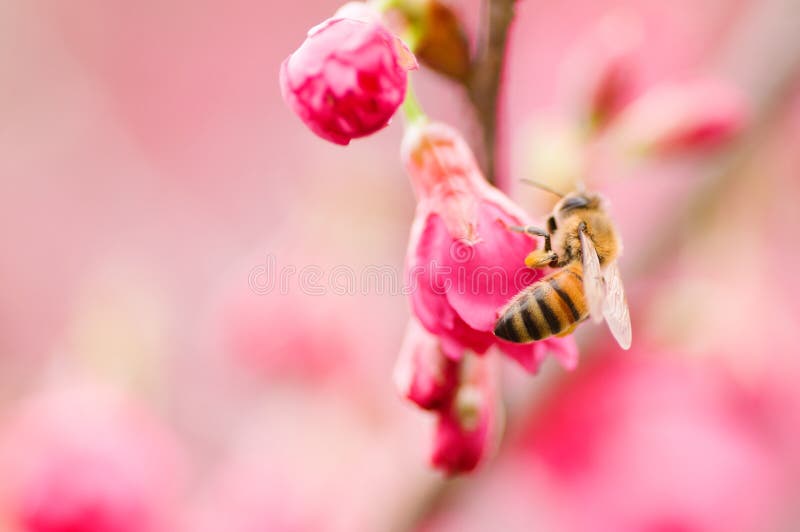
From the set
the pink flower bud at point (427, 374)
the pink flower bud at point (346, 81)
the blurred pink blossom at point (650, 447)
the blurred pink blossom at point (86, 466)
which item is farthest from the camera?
the blurred pink blossom at point (650, 447)

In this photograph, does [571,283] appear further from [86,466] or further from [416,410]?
[86,466]

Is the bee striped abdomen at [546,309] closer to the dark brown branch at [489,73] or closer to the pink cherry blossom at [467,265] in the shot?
the pink cherry blossom at [467,265]

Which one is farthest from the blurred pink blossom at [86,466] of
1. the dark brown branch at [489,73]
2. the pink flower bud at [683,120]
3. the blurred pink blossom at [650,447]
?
the pink flower bud at [683,120]

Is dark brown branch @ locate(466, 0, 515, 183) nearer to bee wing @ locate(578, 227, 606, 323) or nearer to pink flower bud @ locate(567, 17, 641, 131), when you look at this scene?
bee wing @ locate(578, 227, 606, 323)

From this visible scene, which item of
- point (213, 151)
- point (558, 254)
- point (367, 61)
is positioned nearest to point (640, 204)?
point (213, 151)

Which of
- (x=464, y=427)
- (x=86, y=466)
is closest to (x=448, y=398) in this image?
(x=464, y=427)

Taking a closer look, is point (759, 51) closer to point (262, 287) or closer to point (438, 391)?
point (438, 391)

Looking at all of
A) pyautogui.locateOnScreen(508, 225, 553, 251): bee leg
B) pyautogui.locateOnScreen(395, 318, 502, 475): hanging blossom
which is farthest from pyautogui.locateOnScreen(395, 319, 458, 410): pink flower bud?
pyautogui.locateOnScreen(508, 225, 553, 251): bee leg

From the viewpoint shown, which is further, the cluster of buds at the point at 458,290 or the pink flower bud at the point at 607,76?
the pink flower bud at the point at 607,76
